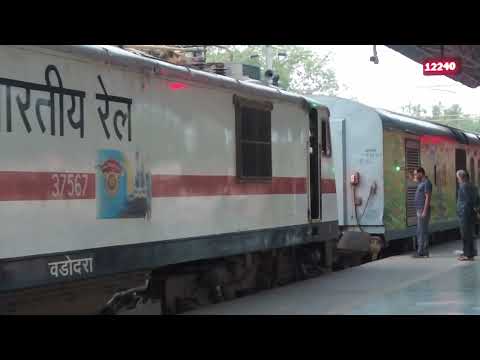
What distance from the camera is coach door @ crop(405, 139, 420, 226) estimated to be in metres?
17.7

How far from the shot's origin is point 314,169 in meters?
12.5

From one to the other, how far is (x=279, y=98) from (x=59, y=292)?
543 centimetres

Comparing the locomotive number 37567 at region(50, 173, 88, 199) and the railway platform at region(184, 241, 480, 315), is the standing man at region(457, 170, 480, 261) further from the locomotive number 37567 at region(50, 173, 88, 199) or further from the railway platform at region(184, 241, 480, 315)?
the locomotive number 37567 at region(50, 173, 88, 199)

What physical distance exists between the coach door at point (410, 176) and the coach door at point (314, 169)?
17.9ft

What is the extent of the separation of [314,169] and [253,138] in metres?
2.36

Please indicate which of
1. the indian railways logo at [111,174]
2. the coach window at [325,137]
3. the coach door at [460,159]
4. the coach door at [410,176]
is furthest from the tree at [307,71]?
the indian railways logo at [111,174]

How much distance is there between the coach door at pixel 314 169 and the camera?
12.4m

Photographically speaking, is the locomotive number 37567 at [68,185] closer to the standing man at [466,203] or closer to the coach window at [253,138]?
the coach window at [253,138]

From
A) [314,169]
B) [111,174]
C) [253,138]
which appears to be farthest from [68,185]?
[314,169]

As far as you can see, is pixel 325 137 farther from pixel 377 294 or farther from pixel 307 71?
pixel 307 71

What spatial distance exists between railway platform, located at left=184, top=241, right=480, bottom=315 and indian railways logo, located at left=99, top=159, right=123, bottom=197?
7.12 ft

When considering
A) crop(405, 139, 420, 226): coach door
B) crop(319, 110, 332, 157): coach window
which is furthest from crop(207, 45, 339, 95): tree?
crop(319, 110, 332, 157): coach window
